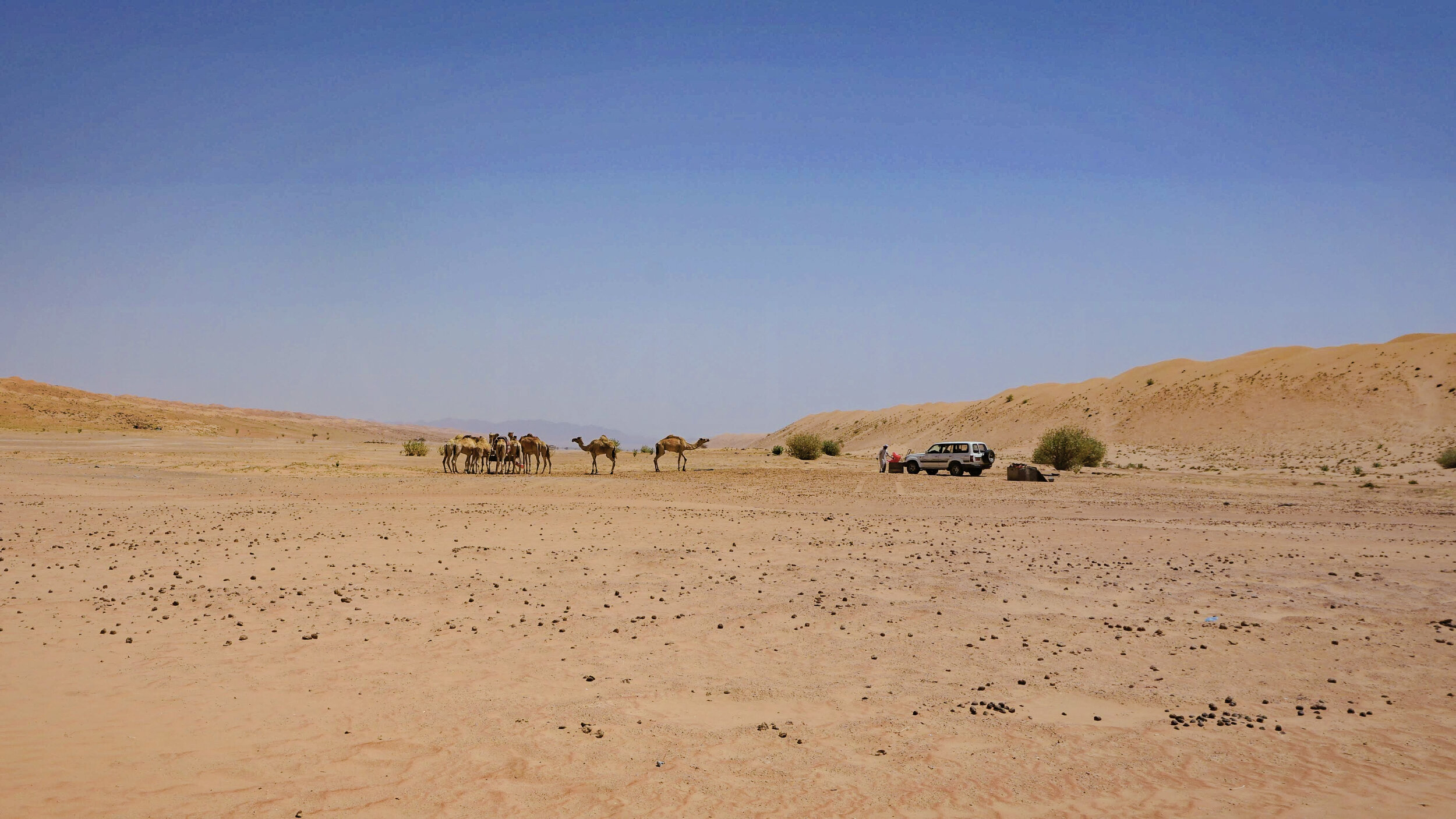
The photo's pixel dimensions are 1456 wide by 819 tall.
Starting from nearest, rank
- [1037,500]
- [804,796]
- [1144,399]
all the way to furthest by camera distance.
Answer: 1. [804,796]
2. [1037,500]
3. [1144,399]

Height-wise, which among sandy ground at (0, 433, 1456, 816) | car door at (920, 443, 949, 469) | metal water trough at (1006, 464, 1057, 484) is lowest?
sandy ground at (0, 433, 1456, 816)

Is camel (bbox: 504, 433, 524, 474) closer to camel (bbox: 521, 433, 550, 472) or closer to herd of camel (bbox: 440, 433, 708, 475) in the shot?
herd of camel (bbox: 440, 433, 708, 475)

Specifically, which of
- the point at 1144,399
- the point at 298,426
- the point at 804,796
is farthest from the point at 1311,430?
the point at 298,426

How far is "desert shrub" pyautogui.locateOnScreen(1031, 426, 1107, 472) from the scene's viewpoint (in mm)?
46250

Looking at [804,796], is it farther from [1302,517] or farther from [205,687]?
[1302,517]

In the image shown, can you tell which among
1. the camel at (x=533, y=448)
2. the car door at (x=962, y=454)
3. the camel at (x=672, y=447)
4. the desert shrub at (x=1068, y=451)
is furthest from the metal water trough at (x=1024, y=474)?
the camel at (x=533, y=448)

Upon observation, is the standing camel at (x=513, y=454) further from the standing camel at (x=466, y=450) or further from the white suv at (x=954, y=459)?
the white suv at (x=954, y=459)

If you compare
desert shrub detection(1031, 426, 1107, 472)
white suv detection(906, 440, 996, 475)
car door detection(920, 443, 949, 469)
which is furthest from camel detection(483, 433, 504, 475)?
desert shrub detection(1031, 426, 1107, 472)

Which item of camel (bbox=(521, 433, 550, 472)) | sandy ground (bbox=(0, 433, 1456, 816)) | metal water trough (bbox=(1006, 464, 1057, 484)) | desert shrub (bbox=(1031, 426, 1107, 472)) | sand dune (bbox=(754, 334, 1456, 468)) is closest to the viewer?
sandy ground (bbox=(0, 433, 1456, 816))

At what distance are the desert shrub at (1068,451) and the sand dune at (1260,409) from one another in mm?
7921

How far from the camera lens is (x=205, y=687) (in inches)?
321

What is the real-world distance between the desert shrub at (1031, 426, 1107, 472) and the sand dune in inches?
312

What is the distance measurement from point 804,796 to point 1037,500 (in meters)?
23.8

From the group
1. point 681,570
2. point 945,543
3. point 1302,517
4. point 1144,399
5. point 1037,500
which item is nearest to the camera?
point 681,570
